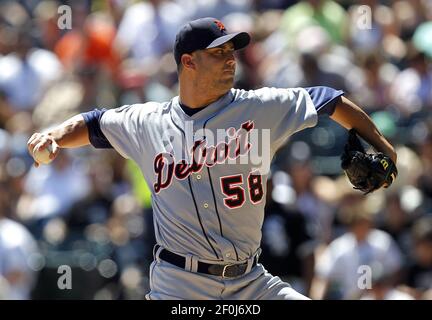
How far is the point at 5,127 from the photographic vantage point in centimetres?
802

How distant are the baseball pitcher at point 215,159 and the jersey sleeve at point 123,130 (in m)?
0.01

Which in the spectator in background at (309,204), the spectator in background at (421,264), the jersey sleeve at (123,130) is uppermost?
the jersey sleeve at (123,130)

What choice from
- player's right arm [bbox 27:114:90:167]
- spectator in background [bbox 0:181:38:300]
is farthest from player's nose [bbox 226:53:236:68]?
spectator in background [bbox 0:181:38:300]

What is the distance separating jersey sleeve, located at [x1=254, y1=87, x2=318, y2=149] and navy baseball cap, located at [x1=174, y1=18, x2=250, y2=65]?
262 millimetres

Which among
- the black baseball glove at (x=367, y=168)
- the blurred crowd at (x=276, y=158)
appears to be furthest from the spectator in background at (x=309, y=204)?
the black baseball glove at (x=367, y=168)

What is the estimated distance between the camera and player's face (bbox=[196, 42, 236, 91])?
4297 mm

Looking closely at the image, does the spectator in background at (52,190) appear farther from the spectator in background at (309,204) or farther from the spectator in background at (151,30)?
the spectator in background at (309,204)

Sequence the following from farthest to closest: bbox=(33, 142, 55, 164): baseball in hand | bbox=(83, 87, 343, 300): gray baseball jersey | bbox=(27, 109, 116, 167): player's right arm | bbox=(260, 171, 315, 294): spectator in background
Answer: bbox=(260, 171, 315, 294): spectator in background, bbox=(27, 109, 116, 167): player's right arm, bbox=(83, 87, 343, 300): gray baseball jersey, bbox=(33, 142, 55, 164): baseball in hand

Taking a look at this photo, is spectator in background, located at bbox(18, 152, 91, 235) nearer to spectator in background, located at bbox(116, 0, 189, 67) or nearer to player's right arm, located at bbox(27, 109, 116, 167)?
spectator in background, located at bbox(116, 0, 189, 67)

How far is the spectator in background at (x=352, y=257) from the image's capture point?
22.2 ft

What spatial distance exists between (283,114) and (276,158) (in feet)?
9.89

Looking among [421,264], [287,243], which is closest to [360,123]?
[287,243]

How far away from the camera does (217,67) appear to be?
432 centimetres

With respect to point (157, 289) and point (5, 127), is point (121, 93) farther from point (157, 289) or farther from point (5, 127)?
point (157, 289)
